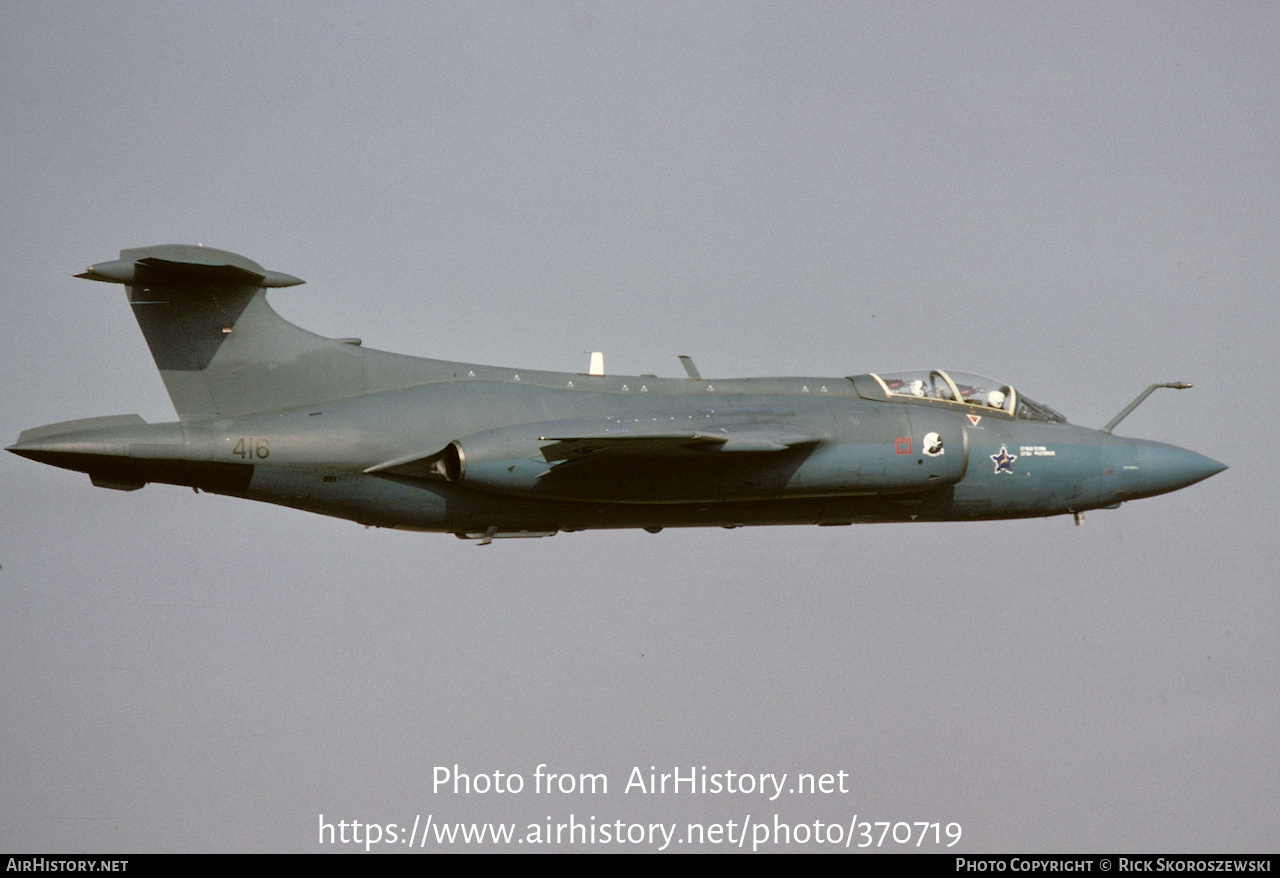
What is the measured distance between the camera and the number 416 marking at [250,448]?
21.2 m

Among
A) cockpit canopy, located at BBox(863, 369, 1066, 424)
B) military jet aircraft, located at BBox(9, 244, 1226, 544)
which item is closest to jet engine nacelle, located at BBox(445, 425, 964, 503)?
military jet aircraft, located at BBox(9, 244, 1226, 544)

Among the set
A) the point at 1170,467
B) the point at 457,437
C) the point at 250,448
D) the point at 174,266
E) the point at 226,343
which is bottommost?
the point at 1170,467

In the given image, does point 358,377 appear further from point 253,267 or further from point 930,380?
point 930,380

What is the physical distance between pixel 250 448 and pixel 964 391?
947 centimetres

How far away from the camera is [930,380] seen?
80.0ft

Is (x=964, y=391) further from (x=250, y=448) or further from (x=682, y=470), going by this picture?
(x=250, y=448)

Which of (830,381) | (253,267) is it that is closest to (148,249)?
(253,267)

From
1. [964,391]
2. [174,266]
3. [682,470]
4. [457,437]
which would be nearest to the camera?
[174,266]

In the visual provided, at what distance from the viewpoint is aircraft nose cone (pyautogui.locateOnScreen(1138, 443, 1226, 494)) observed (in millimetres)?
24719

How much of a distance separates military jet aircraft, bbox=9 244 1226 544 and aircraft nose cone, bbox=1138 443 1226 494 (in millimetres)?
2896

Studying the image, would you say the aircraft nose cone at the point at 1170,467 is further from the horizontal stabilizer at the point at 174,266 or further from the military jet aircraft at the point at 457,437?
the horizontal stabilizer at the point at 174,266

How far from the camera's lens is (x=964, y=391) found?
79.9ft

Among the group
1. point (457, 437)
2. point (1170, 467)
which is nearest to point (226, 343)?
point (457, 437)

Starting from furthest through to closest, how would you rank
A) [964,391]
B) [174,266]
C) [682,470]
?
1. [964,391]
2. [682,470]
3. [174,266]
